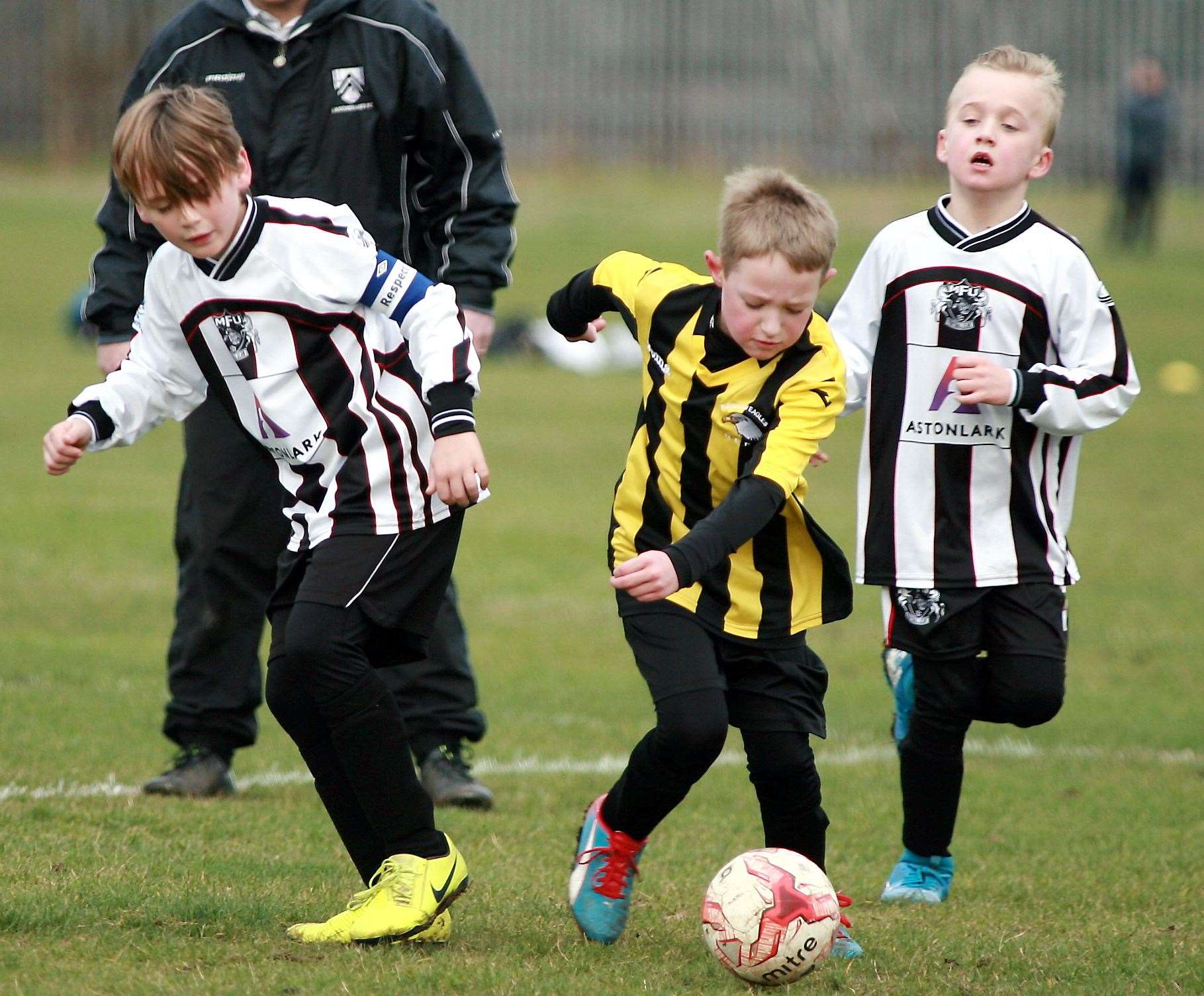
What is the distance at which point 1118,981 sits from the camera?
3572mm

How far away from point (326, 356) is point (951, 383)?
1.55 meters

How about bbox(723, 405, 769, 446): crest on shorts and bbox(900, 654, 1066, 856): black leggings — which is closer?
bbox(723, 405, 769, 446): crest on shorts

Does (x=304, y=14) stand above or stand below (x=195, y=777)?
above

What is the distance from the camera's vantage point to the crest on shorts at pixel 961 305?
14.0 feet

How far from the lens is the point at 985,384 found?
4.04m

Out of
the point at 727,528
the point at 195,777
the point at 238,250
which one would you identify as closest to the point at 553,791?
the point at 195,777

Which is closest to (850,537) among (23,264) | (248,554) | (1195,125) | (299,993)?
(248,554)

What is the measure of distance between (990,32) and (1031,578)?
24071 mm

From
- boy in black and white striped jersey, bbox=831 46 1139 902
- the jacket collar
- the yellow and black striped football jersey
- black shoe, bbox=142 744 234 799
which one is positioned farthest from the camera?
black shoe, bbox=142 744 234 799

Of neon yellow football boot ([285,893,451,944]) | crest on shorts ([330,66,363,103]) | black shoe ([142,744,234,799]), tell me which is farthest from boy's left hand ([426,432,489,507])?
black shoe ([142,744,234,799])

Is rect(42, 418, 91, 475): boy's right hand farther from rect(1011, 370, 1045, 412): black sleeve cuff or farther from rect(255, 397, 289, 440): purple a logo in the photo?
rect(1011, 370, 1045, 412): black sleeve cuff

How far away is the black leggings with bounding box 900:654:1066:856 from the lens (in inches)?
168

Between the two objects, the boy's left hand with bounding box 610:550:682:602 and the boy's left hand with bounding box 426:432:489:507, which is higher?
the boy's left hand with bounding box 426:432:489:507

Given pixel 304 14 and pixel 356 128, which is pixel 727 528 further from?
pixel 304 14
